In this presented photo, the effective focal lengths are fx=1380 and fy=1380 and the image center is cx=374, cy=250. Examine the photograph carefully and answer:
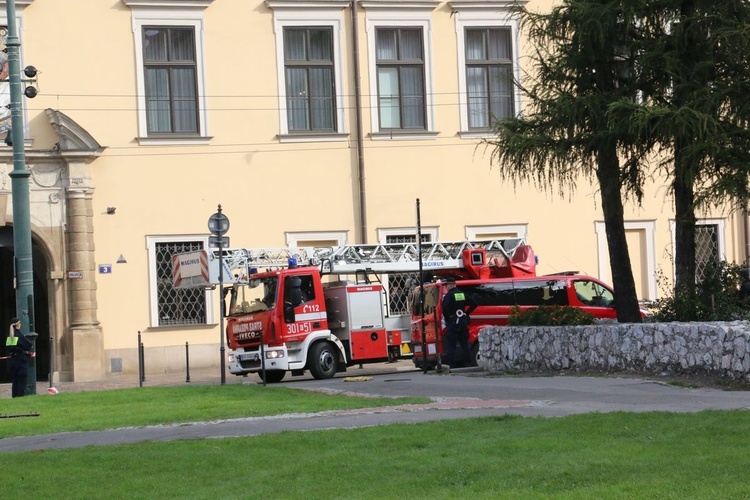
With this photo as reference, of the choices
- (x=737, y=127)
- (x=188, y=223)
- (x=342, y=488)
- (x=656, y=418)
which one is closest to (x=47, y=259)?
(x=188, y=223)

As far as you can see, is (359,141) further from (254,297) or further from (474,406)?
(474,406)

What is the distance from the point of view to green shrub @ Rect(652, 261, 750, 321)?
2038cm

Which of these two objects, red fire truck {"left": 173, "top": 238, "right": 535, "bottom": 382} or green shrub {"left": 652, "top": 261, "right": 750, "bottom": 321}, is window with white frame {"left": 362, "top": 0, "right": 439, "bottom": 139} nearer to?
red fire truck {"left": 173, "top": 238, "right": 535, "bottom": 382}

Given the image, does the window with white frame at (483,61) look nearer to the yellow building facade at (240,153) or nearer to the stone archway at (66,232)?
the yellow building facade at (240,153)

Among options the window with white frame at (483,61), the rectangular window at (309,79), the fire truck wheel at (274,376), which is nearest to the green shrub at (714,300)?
the fire truck wheel at (274,376)

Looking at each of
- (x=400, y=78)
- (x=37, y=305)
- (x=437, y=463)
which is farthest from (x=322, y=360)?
(x=437, y=463)

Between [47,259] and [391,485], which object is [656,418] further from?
[47,259]

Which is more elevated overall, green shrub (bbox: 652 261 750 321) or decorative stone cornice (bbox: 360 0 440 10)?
decorative stone cornice (bbox: 360 0 440 10)

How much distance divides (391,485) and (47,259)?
74.7 feet

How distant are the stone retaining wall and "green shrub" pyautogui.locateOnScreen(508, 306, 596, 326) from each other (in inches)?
12.8

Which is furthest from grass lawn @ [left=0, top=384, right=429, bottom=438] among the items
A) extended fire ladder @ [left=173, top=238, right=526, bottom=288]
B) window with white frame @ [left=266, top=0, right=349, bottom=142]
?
window with white frame @ [left=266, top=0, right=349, bottom=142]

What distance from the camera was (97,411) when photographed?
18500 mm

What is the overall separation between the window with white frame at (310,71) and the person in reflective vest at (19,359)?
1073cm

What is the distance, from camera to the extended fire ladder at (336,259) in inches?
1057
